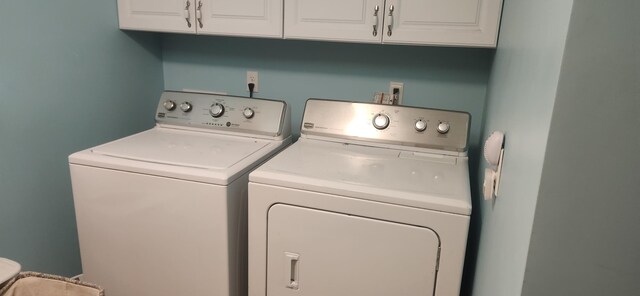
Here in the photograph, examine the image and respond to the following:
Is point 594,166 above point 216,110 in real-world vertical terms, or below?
above

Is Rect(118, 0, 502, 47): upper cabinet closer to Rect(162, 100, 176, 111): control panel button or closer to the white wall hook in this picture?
Rect(162, 100, 176, 111): control panel button

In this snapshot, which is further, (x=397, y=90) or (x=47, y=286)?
(x=397, y=90)

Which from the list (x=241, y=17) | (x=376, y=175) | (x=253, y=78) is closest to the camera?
(x=376, y=175)

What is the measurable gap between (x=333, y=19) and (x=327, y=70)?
417 millimetres

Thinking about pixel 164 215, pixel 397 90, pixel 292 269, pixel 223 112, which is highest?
pixel 397 90

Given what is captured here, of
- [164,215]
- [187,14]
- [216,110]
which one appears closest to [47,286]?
[164,215]

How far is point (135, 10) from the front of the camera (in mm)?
1946

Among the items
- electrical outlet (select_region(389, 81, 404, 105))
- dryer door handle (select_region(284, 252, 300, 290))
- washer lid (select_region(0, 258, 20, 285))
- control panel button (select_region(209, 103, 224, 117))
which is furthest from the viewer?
electrical outlet (select_region(389, 81, 404, 105))

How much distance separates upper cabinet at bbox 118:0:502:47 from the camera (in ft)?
5.22

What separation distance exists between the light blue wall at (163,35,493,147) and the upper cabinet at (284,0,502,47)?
322 millimetres

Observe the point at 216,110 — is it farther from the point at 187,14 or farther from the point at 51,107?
the point at 51,107

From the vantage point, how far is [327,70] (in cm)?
212

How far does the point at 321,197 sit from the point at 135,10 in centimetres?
134

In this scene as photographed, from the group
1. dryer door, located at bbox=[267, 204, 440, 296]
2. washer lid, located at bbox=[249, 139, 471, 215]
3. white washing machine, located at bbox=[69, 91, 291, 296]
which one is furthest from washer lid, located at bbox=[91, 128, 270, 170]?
dryer door, located at bbox=[267, 204, 440, 296]
